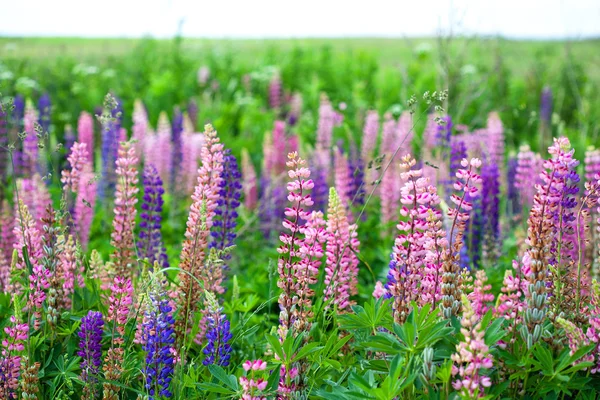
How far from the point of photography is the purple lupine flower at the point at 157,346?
2.35m

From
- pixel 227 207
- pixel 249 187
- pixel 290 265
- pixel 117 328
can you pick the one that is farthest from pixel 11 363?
pixel 249 187

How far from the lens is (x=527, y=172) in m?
4.71

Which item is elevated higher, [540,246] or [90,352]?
[540,246]

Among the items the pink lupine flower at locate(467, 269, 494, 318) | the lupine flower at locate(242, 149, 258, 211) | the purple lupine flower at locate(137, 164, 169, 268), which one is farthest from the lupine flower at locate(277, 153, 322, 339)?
the lupine flower at locate(242, 149, 258, 211)

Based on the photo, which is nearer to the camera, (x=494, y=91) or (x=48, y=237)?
(x=48, y=237)

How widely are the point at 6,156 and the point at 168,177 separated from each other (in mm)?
1531

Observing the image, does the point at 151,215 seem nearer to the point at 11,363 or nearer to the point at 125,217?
the point at 125,217

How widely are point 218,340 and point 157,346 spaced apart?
257mm

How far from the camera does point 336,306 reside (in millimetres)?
2814

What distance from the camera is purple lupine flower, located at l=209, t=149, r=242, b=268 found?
11.8 ft

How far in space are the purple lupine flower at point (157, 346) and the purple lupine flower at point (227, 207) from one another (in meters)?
1.18

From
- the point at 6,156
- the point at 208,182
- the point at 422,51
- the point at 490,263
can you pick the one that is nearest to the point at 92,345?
the point at 208,182

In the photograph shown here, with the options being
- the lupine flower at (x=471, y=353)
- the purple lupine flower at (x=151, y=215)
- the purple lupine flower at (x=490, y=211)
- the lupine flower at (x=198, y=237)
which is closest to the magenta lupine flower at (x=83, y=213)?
the purple lupine flower at (x=151, y=215)

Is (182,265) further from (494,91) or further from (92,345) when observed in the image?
(494,91)
